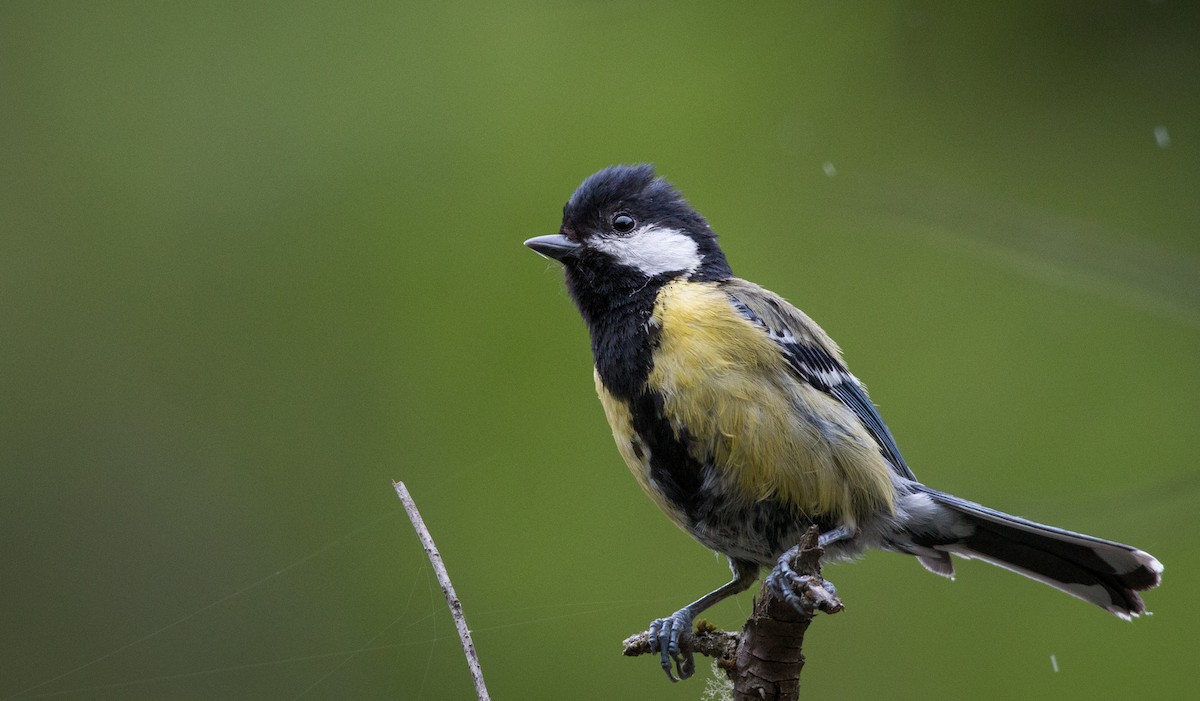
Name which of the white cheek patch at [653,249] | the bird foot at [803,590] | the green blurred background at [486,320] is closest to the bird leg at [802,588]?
the bird foot at [803,590]

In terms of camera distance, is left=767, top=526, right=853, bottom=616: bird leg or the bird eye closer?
left=767, top=526, right=853, bottom=616: bird leg

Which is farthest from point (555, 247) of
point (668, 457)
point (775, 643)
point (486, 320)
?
point (775, 643)

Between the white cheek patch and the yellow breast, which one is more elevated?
the white cheek patch

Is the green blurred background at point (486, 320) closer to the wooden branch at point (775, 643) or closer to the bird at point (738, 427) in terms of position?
the bird at point (738, 427)

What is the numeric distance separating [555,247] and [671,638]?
0.90m

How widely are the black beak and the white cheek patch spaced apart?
0.17 feet

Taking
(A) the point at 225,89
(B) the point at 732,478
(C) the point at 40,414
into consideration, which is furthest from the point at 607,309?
(C) the point at 40,414

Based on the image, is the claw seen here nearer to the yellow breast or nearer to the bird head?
the yellow breast

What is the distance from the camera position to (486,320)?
3.31 meters

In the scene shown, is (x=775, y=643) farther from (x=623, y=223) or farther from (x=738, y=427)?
(x=623, y=223)

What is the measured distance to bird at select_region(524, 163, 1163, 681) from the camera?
2137 mm

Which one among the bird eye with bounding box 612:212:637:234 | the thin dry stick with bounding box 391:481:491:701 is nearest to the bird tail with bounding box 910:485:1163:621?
the bird eye with bounding box 612:212:637:234

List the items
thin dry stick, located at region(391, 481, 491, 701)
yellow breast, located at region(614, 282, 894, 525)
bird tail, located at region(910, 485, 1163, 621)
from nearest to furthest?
thin dry stick, located at region(391, 481, 491, 701), yellow breast, located at region(614, 282, 894, 525), bird tail, located at region(910, 485, 1163, 621)

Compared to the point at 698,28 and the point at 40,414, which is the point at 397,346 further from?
the point at 698,28
